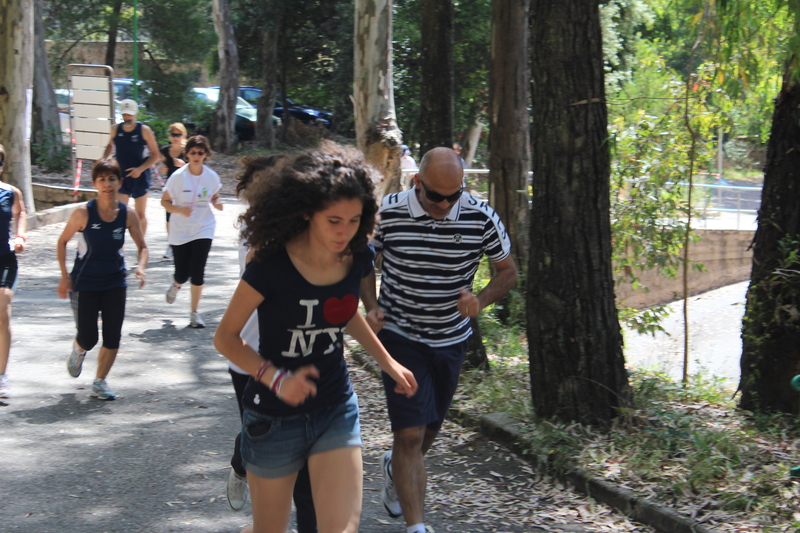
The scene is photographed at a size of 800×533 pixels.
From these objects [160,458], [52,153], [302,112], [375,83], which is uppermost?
[302,112]

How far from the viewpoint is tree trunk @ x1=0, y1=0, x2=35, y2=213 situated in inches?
559

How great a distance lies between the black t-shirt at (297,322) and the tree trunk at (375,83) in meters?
6.58

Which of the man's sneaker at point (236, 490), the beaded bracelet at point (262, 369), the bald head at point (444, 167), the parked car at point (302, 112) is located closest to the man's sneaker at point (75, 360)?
the man's sneaker at point (236, 490)

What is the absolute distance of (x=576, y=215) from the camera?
554cm

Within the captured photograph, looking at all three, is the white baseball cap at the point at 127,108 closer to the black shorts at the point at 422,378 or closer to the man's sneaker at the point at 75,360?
the man's sneaker at the point at 75,360

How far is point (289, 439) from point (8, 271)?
4089 mm

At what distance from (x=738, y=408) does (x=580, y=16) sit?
3.19 meters

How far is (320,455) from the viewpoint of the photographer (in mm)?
3156

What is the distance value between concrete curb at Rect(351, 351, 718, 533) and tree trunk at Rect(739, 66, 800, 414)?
1.96m

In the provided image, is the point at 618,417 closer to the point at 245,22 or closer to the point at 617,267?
the point at 617,267

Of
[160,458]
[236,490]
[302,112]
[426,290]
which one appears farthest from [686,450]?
[302,112]

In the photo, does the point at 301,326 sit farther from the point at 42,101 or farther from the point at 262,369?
the point at 42,101

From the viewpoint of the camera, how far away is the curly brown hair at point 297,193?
3.10 m

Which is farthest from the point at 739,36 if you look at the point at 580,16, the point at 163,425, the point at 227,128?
the point at 227,128
